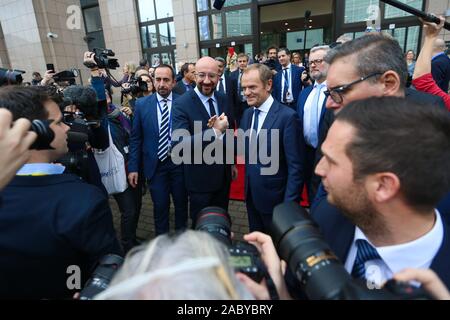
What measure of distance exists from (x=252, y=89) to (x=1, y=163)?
214 cm

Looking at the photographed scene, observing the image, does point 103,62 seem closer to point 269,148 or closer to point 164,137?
point 164,137

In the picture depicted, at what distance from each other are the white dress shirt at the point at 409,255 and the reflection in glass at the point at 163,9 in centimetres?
1607

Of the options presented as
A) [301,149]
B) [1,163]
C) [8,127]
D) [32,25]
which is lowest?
[301,149]

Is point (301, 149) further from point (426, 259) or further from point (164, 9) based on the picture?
point (164, 9)

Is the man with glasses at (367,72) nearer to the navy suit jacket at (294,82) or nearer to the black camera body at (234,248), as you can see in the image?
the black camera body at (234,248)

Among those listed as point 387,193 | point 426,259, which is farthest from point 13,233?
point 426,259

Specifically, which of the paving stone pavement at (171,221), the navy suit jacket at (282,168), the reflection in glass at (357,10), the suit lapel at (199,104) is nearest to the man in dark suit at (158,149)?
the suit lapel at (199,104)

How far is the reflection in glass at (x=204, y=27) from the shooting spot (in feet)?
46.3

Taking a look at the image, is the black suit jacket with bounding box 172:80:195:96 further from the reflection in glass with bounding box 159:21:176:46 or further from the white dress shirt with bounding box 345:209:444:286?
the reflection in glass with bounding box 159:21:176:46

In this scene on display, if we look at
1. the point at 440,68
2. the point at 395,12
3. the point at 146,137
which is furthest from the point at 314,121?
the point at 395,12

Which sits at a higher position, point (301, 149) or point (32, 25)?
point (32, 25)

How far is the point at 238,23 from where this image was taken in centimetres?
1372

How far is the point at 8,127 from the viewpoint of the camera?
3.15ft

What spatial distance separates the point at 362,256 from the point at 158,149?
249cm
